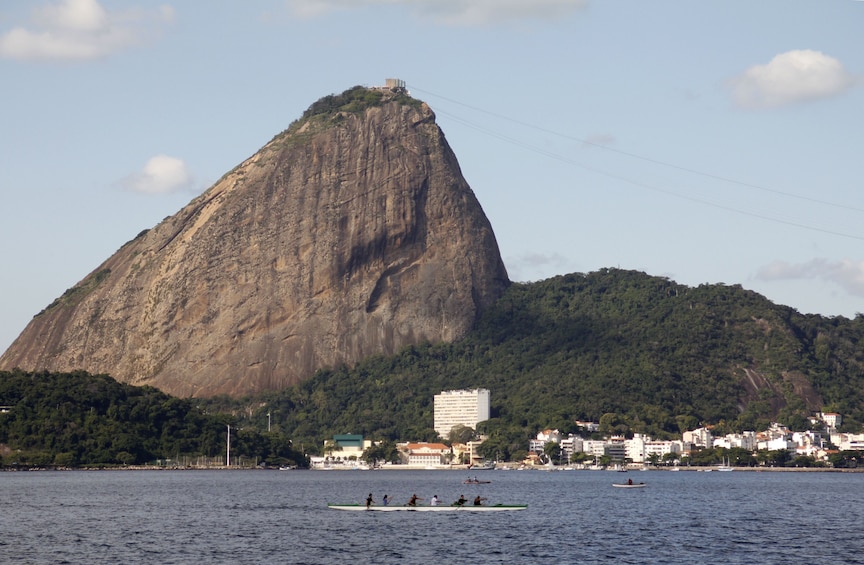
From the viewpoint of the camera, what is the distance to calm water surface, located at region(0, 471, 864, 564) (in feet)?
246

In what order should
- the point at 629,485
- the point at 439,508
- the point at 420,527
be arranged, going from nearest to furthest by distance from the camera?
the point at 420,527 → the point at 439,508 → the point at 629,485

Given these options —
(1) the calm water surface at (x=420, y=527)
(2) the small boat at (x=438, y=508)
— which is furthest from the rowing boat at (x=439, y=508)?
(1) the calm water surface at (x=420, y=527)

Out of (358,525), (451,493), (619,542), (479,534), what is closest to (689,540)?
(619,542)

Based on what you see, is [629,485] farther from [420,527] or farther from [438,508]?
[420,527]

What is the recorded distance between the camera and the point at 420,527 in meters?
90.6

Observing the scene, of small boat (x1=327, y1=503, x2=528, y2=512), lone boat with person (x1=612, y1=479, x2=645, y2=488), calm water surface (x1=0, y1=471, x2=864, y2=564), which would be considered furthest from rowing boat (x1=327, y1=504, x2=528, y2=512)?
lone boat with person (x1=612, y1=479, x2=645, y2=488)

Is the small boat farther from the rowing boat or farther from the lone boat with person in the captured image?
the lone boat with person

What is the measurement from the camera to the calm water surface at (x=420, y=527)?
2953 inches

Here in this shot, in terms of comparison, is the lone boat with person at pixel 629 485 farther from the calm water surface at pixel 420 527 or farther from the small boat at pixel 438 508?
the small boat at pixel 438 508

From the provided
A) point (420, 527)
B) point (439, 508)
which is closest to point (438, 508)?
point (439, 508)

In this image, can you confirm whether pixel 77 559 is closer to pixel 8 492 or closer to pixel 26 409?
pixel 8 492

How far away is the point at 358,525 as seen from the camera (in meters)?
92.1

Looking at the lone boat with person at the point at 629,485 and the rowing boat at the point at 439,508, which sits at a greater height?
the lone boat with person at the point at 629,485

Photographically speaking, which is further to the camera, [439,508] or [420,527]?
[439,508]
